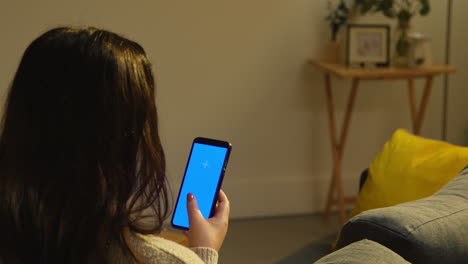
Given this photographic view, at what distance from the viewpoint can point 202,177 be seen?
1.40 meters

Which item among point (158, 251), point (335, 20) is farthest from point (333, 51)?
point (158, 251)

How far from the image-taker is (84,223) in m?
0.95

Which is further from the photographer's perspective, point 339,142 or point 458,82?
point 458,82

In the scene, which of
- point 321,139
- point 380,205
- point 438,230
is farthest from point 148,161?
point 321,139

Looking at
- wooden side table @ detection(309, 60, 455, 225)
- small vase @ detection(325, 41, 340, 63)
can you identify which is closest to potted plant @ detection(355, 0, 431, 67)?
wooden side table @ detection(309, 60, 455, 225)

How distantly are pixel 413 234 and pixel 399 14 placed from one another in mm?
2147

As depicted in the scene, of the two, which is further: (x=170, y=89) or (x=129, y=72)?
(x=170, y=89)

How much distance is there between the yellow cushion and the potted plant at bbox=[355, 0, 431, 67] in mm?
914

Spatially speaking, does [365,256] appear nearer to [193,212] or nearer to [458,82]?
[193,212]

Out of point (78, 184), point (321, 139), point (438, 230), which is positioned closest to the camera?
point (78, 184)

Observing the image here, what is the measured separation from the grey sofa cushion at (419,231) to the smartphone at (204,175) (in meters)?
0.28

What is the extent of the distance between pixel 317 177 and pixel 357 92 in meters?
0.50

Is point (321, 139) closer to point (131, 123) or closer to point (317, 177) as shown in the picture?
point (317, 177)

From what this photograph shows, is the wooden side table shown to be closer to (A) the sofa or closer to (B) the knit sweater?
(A) the sofa
